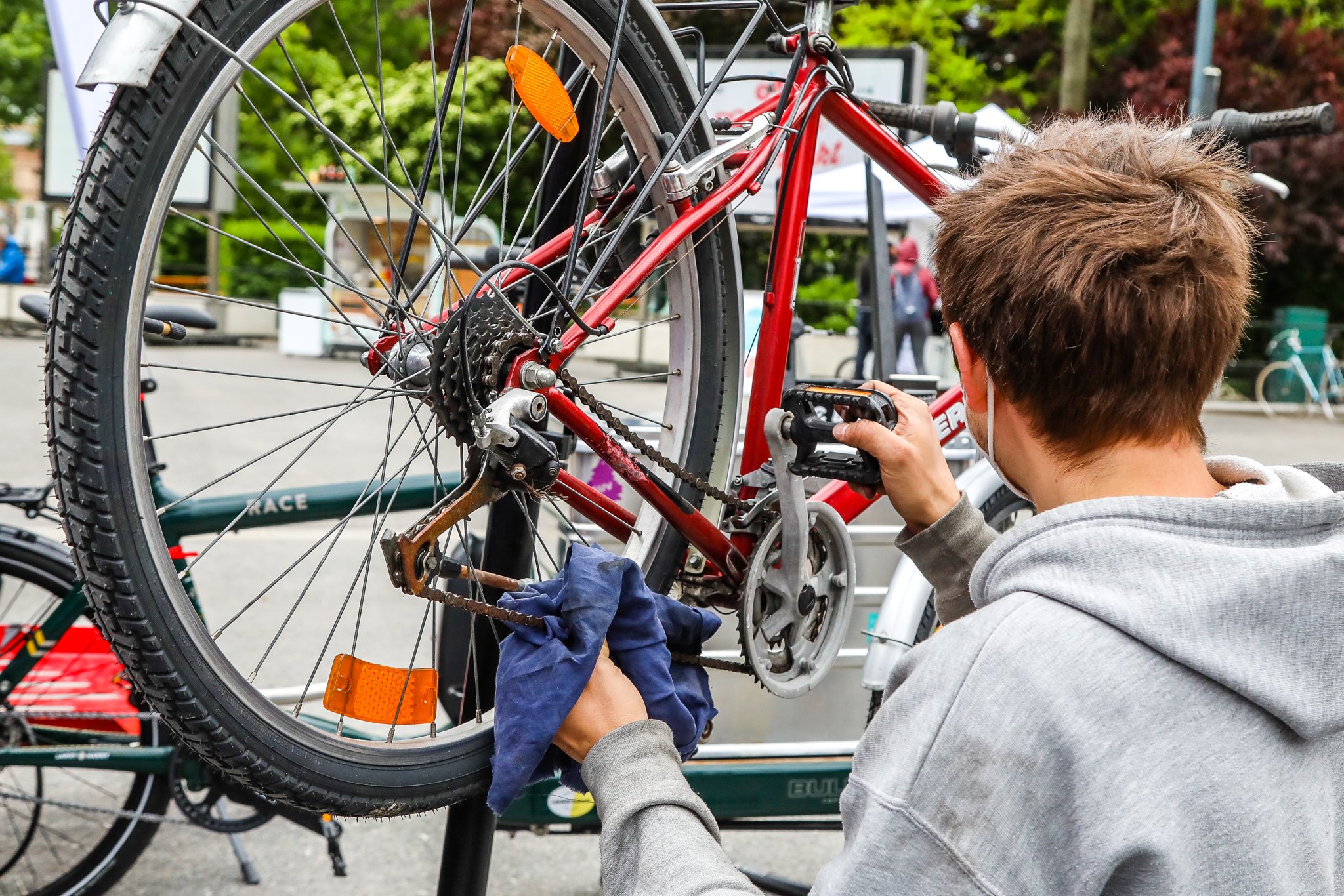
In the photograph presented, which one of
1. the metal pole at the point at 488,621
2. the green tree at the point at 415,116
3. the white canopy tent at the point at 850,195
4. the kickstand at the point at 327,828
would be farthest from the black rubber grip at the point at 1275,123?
the green tree at the point at 415,116

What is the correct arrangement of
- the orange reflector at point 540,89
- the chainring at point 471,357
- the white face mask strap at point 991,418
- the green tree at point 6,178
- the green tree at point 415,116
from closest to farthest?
the white face mask strap at point 991,418, the chainring at point 471,357, the orange reflector at point 540,89, the green tree at point 415,116, the green tree at point 6,178

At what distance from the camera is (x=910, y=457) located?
1.55 meters

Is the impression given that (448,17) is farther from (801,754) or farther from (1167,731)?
(1167,731)

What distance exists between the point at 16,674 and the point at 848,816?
2.21 metres

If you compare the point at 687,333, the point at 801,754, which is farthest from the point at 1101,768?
the point at 801,754

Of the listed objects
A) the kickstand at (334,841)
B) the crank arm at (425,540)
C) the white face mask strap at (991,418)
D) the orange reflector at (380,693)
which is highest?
the white face mask strap at (991,418)

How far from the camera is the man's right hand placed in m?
1.55

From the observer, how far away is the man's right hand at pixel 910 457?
155cm

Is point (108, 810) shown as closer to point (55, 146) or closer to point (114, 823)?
point (114, 823)

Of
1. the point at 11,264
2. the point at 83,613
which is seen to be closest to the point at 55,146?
the point at 11,264

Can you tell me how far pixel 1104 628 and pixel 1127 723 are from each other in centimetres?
7

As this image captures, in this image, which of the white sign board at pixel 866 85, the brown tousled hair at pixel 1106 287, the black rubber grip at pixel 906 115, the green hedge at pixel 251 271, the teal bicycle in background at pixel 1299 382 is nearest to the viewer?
the brown tousled hair at pixel 1106 287

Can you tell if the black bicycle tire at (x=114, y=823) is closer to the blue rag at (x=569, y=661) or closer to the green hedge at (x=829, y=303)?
the blue rag at (x=569, y=661)

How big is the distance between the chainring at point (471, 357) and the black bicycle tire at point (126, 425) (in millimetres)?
348
